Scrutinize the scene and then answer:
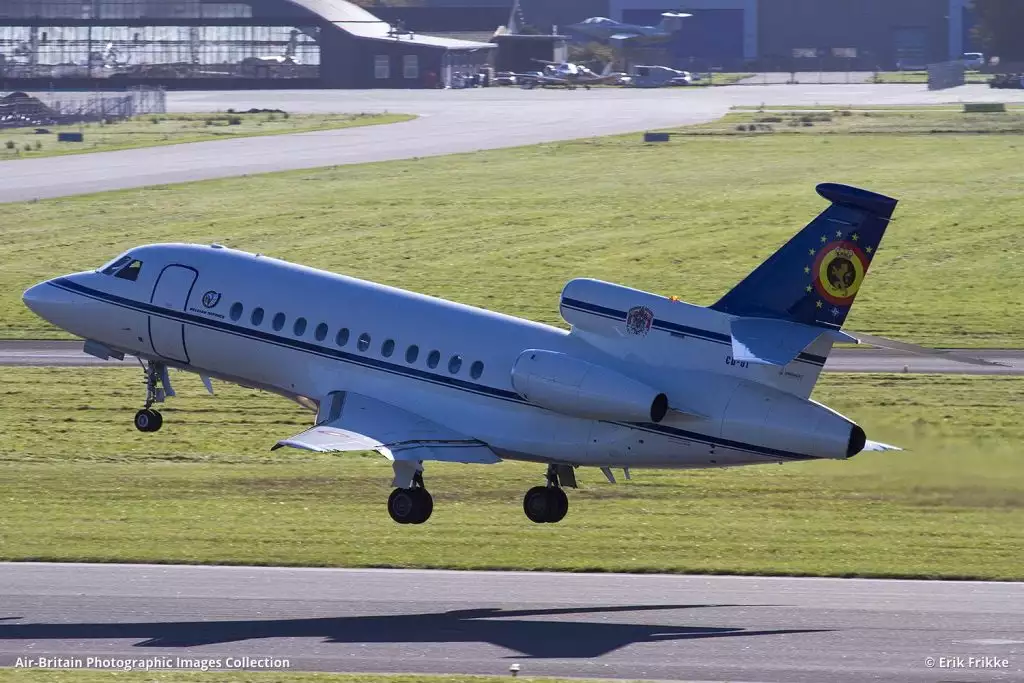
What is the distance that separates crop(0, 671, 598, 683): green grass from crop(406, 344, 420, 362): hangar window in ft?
28.2

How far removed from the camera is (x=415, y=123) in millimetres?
124562

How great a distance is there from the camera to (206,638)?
27.9m

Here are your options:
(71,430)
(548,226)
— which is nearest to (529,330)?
(71,430)

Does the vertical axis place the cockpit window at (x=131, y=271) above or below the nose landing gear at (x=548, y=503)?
above

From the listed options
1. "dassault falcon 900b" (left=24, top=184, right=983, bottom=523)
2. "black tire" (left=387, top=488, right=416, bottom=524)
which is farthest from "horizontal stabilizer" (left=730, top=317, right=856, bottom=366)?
"black tire" (left=387, top=488, right=416, bottom=524)

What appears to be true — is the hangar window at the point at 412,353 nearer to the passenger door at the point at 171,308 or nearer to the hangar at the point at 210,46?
the passenger door at the point at 171,308

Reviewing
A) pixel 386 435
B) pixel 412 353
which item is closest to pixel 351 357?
pixel 412 353

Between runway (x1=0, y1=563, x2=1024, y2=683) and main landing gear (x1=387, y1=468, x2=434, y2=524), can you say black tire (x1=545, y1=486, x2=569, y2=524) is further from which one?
main landing gear (x1=387, y1=468, x2=434, y2=524)

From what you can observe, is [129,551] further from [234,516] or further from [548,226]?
[548,226]

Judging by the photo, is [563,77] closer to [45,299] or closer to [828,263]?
[45,299]

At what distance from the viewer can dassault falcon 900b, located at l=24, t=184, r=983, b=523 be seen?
91.4 feet

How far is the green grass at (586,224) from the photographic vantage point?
63500 mm

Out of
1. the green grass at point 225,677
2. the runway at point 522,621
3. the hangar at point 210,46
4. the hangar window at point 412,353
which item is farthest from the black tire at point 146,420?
the hangar at point 210,46

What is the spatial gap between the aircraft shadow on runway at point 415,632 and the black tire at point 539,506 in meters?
4.00
